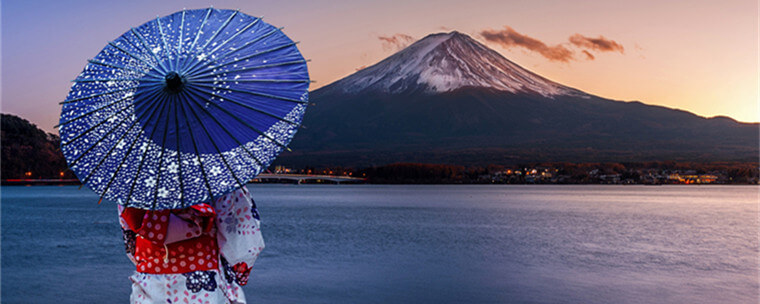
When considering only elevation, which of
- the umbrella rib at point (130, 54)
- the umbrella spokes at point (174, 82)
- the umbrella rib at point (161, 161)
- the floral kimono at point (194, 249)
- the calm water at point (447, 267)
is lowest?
the calm water at point (447, 267)

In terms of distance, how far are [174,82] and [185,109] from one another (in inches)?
4.1

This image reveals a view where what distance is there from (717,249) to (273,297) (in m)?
13.5

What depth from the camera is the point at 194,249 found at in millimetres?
2617

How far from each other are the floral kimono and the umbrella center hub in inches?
17.0

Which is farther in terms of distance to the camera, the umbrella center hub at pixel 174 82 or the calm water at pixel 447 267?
the calm water at pixel 447 267

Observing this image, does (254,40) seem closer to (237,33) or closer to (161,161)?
(237,33)

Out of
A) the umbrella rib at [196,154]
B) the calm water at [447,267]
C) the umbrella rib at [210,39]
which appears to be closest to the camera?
the umbrella rib at [196,154]

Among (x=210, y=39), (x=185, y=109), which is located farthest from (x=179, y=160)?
(x=210, y=39)

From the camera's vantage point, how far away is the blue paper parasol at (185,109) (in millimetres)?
2510

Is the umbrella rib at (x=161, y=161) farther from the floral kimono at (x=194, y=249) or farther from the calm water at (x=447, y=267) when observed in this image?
the calm water at (x=447, y=267)

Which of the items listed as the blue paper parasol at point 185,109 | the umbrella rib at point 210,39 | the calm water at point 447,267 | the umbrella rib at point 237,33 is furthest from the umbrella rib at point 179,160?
the calm water at point 447,267

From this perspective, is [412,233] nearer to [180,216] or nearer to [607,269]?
[607,269]

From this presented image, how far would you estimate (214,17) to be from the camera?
278cm

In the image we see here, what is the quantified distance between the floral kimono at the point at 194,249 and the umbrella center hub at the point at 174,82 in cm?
43
